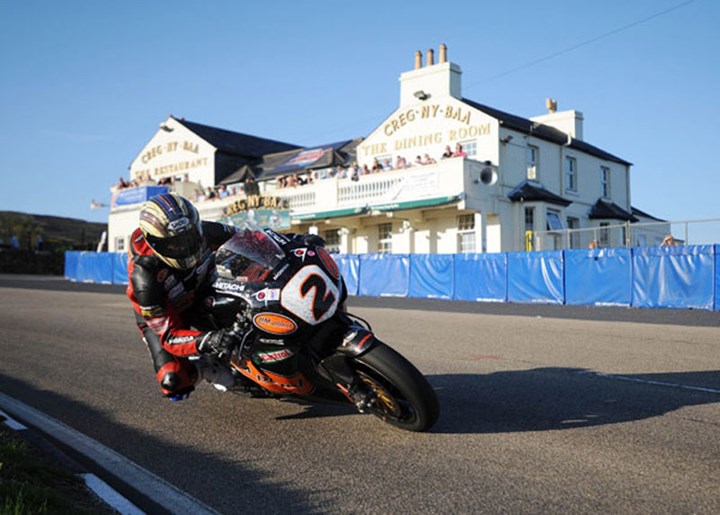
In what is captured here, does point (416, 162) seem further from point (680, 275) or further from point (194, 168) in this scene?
point (194, 168)

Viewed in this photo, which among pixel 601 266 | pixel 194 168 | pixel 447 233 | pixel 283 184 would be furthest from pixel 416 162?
pixel 194 168

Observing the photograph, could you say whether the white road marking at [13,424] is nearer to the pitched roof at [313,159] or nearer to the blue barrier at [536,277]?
the blue barrier at [536,277]

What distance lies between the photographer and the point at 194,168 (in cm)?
4553

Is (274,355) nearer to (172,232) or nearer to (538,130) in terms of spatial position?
(172,232)

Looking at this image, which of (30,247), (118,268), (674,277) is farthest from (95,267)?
(674,277)

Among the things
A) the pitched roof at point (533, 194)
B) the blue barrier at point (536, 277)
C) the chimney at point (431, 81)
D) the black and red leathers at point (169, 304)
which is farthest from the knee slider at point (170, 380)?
the chimney at point (431, 81)

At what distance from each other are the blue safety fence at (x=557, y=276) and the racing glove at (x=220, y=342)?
16829 mm

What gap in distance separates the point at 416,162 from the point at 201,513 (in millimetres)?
28148

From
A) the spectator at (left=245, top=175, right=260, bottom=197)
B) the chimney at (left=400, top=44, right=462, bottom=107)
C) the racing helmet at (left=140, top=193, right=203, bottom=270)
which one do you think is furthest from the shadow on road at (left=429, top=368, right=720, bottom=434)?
the spectator at (left=245, top=175, right=260, bottom=197)

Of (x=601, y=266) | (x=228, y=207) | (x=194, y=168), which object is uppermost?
(x=194, y=168)

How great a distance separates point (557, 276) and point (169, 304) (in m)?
18.6

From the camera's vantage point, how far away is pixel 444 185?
2877cm

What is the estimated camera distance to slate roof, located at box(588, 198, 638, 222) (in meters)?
34.7

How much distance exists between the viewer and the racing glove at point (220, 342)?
4.42m
